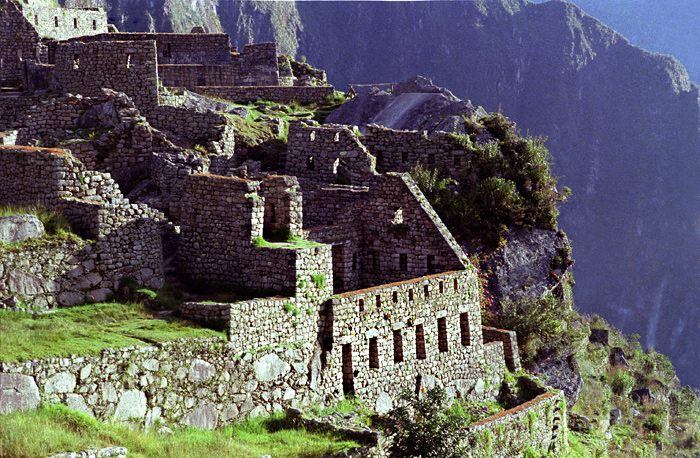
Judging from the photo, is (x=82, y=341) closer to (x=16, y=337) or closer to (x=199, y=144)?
(x=16, y=337)

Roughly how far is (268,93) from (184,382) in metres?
21.2

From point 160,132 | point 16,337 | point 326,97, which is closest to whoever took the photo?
point 16,337

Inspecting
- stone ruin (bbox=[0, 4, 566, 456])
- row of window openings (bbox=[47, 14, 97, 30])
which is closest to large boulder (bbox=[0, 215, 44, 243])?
stone ruin (bbox=[0, 4, 566, 456])

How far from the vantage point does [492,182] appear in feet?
105

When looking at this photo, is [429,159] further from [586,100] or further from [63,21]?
[586,100]

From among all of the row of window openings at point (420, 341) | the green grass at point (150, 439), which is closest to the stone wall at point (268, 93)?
the row of window openings at point (420, 341)

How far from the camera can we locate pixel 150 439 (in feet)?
57.9

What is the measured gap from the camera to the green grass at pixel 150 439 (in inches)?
607

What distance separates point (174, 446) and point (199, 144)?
46.6ft

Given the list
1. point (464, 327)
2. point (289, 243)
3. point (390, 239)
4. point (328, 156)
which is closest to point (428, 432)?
point (289, 243)

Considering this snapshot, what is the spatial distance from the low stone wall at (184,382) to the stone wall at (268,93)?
17.6 m

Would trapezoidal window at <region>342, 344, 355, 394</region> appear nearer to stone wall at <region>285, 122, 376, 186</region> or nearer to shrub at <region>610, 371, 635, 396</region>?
stone wall at <region>285, 122, 376, 186</region>

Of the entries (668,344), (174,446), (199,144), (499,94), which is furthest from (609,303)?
(174,446)

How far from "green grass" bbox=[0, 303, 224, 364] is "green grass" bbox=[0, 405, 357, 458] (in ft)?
3.70
